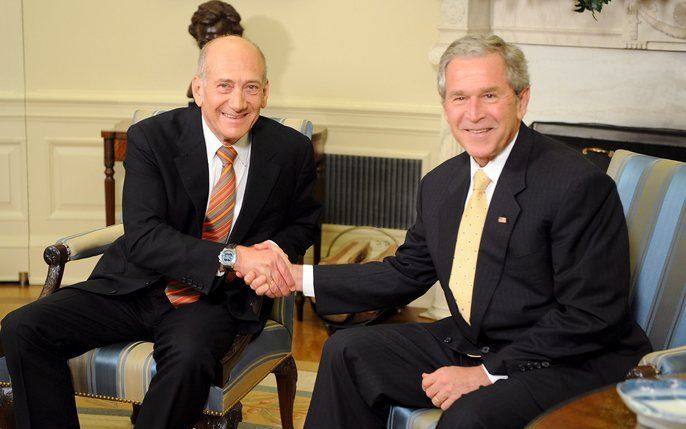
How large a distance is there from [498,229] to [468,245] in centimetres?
11

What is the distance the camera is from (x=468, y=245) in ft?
7.92

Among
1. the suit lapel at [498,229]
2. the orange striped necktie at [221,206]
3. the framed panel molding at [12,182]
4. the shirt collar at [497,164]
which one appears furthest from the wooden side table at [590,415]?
the framed panel molding at [12,182]

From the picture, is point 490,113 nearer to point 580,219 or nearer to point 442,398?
point 580,219

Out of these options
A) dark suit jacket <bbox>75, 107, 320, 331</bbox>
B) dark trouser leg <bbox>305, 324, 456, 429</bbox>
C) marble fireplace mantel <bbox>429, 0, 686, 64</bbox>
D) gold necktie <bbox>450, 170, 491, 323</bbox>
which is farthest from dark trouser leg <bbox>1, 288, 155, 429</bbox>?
marble fireplace mantel <bbox>429, 0, 686, 64</bbox>

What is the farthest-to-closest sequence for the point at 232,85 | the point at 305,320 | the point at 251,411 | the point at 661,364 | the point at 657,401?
the point at 305,320 → the point at 251,411 → the point at 232,85 → the point at 661,364 → the point at 657,401

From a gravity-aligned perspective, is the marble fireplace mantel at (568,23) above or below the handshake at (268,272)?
above

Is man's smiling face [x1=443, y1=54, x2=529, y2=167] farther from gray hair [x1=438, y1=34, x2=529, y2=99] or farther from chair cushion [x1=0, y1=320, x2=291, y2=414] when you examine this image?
chair cushion [x1=0, y1=320, x2=291, y2=414]

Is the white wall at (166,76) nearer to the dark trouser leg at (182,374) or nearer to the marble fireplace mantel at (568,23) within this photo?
the marble fireplace mantel at (568,23)

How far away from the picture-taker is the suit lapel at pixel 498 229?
7.63 feet

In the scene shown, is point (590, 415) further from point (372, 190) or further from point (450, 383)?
point (372, 190)

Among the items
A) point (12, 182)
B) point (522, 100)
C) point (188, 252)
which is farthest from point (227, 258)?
point (12, 182)

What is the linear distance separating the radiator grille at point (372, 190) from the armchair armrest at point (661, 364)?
8.92ft

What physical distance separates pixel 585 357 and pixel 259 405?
1582mm

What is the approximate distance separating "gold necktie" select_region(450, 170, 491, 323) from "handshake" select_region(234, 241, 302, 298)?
451mm
